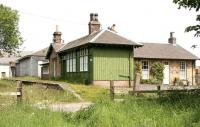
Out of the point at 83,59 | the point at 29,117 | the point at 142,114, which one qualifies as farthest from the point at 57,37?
the point at 29,117

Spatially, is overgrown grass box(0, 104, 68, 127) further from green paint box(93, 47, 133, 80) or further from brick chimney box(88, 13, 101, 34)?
brick chimney box(88, 13, 101, 34)

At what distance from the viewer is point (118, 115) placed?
A: 11266 mm

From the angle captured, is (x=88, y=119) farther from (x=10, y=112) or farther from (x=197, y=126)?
(x=197, y=126)

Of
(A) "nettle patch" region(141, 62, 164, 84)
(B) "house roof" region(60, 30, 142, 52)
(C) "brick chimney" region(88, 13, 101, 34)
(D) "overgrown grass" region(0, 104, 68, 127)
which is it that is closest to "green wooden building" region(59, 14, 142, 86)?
(B) "house roof" region(60, 30, 142, 52)

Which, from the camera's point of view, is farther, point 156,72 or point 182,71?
point 182,71

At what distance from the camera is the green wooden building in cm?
3206

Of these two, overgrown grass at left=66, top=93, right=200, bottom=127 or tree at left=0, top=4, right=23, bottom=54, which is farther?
tree at left=0, top=4, right=23, bottom=54

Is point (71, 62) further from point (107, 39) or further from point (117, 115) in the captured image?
point (117, 115)

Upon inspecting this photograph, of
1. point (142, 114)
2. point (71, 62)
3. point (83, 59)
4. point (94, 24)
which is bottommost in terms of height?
point (142, 114)

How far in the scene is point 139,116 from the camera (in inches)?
444

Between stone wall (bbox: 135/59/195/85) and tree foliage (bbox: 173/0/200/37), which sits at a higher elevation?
tree foliage (bbox: 173/0/200/37)

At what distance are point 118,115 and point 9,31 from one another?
32.6 metres

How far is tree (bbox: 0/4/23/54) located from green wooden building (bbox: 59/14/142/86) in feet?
32.5

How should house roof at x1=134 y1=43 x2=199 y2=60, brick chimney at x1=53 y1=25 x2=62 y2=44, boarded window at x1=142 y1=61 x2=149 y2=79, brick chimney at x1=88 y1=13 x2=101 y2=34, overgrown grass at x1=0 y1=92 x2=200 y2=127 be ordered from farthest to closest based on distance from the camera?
1. brick chimney at x1=53 y1=25 x2=62 y2=44
2. house roof at x1=134 y1=43 x2=199 y2=60
3. boarded window at x1=142 y1=61 x2=149 y2=79
4. brick chimney at x1=88 y1=13 x2=101 y2=34
5. overgrown grass at x1=0 y1=92 x2=200 y2=127
